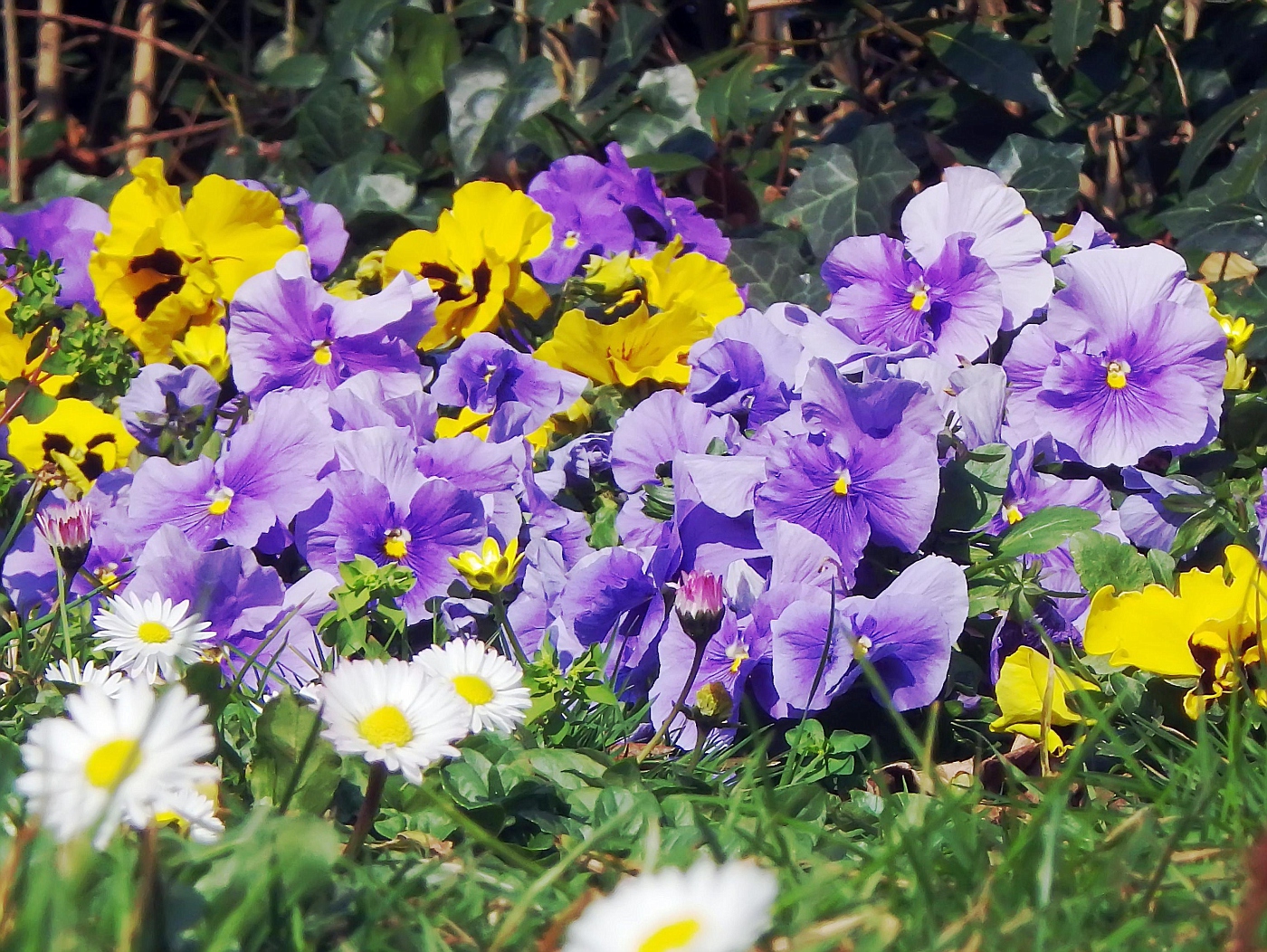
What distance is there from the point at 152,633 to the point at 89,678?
65 mm

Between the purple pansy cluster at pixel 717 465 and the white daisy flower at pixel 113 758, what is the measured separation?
1.55 feet

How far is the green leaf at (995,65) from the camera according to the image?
2213 mm

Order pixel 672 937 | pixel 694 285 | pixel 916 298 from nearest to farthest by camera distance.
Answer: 1. pixel 672 937
2. pixel 916 298
3. pixel 694 285

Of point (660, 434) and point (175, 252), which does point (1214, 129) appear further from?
point (175, 252)

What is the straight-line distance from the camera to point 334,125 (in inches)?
99.7

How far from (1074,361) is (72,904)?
1137 mm

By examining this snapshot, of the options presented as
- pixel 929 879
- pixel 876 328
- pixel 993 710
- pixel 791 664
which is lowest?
pixel 993 710

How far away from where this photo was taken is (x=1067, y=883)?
840 millimetres

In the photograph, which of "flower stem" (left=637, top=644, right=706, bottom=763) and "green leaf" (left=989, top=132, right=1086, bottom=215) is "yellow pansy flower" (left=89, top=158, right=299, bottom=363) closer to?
"flower stem" (left=637, top=644, right=706, bottom=763)

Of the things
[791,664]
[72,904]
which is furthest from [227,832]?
[791,664]

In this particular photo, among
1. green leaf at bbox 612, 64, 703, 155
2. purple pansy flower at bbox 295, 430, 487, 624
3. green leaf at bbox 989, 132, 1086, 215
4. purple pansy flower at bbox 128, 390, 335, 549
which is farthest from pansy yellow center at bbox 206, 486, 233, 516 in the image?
green leaf at bbox 989, 132, 1086, 215

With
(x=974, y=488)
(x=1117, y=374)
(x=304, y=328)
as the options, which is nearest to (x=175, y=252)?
(x=304, y=328)

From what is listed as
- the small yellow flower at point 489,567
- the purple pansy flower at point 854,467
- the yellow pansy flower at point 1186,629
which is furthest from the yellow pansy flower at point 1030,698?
the small yellow flower at point 489,567

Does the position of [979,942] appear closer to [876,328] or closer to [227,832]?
[227,832]
